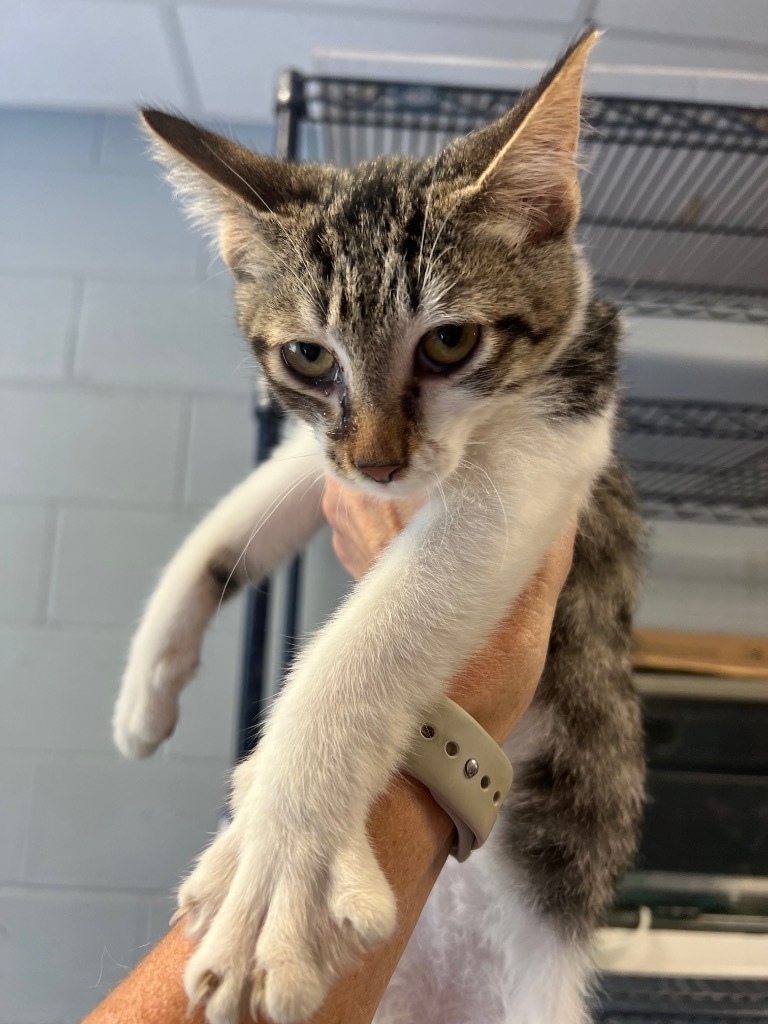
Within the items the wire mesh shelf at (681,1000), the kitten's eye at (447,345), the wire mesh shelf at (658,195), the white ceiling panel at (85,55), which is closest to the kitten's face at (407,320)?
the kitten's eye at (447,345)

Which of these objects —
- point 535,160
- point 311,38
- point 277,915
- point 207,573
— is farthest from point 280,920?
point 311,38

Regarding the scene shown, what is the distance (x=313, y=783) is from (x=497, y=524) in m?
0.29

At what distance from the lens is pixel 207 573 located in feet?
2.96

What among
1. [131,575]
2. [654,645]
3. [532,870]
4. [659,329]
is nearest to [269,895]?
[532,870]

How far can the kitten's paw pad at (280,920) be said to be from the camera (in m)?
0.40

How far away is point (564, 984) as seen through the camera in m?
0.74

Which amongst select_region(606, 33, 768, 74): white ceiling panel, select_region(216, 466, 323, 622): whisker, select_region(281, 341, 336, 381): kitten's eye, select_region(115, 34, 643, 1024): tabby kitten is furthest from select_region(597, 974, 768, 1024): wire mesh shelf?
select_region(606, 33, 768, 74): white ceiling panel

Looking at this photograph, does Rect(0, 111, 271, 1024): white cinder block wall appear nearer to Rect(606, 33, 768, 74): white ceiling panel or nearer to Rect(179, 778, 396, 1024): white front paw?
Rect(606, 33, 768, 74): white ceiling panel

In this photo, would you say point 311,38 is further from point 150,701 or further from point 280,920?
point 280,920

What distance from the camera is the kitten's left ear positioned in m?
0.58

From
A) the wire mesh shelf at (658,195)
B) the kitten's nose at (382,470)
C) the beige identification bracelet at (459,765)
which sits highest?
the wire mesh shelf at (658,195)

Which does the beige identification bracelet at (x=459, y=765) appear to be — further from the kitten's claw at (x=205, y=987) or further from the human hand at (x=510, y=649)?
the kitten's claw at (x=205, y=987)

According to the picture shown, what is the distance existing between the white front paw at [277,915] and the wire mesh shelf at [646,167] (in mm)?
740

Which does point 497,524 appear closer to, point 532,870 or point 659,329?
point 532,870
